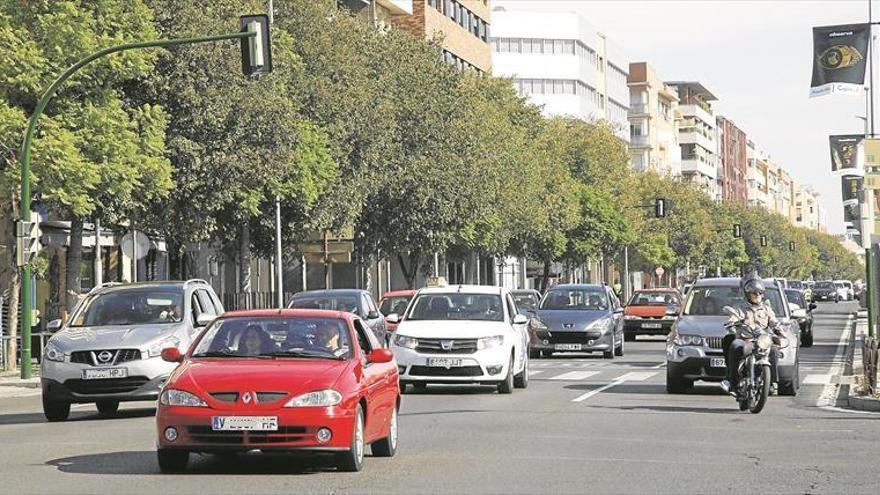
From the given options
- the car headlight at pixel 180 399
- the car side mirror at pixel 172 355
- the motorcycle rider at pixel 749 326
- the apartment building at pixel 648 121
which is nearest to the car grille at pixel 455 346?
the motorcycle rider at pixel 749 326

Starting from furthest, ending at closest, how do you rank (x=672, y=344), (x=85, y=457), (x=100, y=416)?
(x=672, y=344)
(x=100, y=416)
(x=85, y=457)

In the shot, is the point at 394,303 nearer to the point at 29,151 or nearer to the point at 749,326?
the point at 29,151

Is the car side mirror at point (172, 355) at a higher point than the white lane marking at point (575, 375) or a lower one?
higher

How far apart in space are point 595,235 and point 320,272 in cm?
1610

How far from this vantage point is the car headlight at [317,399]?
44.3 ft

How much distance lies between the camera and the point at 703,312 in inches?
1042

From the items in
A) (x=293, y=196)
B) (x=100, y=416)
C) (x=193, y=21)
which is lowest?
(x=100, y=416)

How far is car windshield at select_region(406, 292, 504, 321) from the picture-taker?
2692 cm

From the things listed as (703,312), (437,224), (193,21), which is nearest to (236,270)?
(437,224)

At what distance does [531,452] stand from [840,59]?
58.5 feet

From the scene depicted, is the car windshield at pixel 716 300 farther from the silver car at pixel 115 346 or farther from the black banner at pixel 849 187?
the black banner at pixel 849 187

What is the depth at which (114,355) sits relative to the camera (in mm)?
21250

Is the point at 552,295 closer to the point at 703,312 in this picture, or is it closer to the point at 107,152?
the point at 107,152

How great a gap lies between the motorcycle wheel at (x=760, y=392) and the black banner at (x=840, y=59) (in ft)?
35.9
